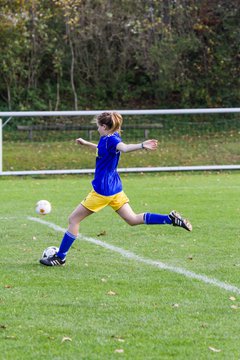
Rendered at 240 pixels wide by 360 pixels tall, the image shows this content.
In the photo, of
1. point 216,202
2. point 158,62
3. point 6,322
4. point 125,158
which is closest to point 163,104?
point 158,62

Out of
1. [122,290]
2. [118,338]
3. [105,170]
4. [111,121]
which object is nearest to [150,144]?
[111,121]

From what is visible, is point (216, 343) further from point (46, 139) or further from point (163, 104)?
point (163, 104)

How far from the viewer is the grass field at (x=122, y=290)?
20.2 ft

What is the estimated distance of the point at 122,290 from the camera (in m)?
8.06

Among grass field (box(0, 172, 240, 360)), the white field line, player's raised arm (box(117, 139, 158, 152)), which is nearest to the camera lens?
grass field (box(0, 172, 240, 360))

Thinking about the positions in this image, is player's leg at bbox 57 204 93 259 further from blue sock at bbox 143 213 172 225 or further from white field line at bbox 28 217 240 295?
white field line at bbox 28 217 240 295

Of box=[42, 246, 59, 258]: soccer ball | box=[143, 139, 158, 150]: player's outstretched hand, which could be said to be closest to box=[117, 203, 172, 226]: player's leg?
box=[42, 246, 59, 258]: soccer ball

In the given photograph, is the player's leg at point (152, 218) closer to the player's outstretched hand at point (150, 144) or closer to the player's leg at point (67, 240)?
the player's leg at point (67, 240)

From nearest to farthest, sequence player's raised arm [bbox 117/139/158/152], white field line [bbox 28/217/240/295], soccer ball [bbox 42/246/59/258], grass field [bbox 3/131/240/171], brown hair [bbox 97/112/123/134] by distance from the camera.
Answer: white field line [bbox 28/217/240/295], player's raised arm [bbox 117/139/158/152], brown hair [bbox 97/112/123/134], soccer ball [bbox 42/246/59/258], grass field [bbox 3/131/240/171]

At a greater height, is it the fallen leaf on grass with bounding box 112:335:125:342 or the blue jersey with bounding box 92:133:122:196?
the blue jersey with bounding box 92:133:122:196

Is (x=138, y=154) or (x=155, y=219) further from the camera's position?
(x=138, y=154)

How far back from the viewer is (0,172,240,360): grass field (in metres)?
6.17

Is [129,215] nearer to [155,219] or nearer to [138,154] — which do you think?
[155,219]

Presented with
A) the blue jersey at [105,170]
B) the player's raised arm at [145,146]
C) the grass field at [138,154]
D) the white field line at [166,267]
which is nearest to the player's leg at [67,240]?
the blue jersey at [105,170]
